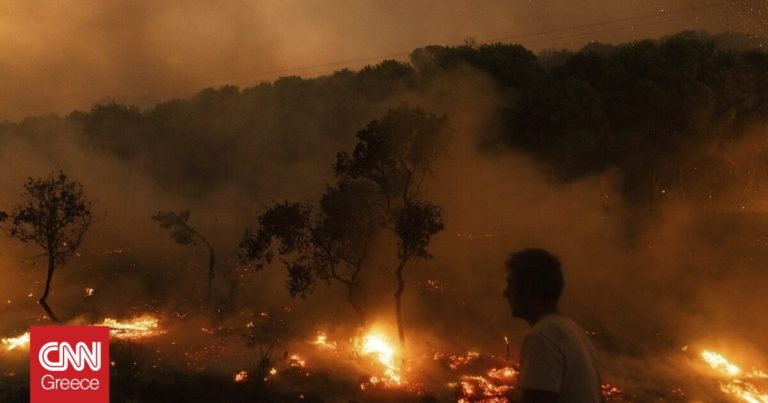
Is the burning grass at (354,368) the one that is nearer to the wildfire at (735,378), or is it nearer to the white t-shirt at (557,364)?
the wildfire at (735,378)

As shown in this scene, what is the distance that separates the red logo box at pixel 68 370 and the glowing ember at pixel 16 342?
4784 millimetres

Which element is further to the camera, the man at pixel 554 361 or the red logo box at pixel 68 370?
the red logo box at pixel 68 370

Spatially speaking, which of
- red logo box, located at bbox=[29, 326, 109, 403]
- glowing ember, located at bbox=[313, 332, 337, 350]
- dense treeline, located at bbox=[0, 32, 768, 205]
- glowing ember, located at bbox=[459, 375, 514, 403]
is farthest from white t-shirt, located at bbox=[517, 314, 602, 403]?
dense treeline, located at bbox=[0, 32, 768, 205]

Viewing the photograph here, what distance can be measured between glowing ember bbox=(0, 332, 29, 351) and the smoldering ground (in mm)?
902

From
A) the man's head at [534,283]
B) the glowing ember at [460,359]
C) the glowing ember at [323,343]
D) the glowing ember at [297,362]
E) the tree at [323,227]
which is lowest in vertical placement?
the man's head at [534,283]

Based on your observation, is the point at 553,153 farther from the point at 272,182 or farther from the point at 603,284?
the point at 272,182

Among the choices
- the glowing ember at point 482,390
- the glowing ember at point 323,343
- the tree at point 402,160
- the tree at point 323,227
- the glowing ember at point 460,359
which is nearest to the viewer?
the glowing ember at point 482,390

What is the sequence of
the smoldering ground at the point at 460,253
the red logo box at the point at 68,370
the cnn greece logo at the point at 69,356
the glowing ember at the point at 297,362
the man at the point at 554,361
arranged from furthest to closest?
the smoldering ground at the point at 460,253
the glowing ember at the point at 297,362
the cnn greece logo at the point at 69,356
the red logo box at the point at 68,370
the man at the point at 554,361

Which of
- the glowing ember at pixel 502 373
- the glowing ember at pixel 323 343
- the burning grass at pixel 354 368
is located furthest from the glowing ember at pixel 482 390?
the glowing ember at pixel 323 343

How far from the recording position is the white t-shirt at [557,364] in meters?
2.55

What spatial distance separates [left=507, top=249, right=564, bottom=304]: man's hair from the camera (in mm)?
2941

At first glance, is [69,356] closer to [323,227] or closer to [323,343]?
[323,227]

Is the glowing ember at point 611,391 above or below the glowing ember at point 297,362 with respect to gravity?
below

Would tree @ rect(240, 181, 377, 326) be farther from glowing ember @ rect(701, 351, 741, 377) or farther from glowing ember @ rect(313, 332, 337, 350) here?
glowing ember @ rect(701, 351, 741, 377)
